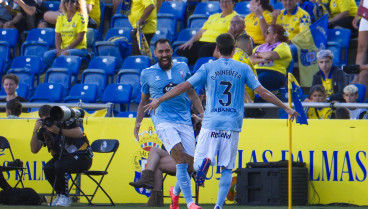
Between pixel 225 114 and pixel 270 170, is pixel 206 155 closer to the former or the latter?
pixel 225 114

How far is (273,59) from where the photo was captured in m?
13.8

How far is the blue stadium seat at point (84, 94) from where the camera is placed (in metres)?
14.9

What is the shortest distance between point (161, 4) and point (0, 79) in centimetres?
363

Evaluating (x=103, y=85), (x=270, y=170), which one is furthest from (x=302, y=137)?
(x=103, y=85)

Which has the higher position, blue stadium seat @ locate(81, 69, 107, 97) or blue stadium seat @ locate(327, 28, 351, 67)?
blue stadium seat @ locate(327, 28, 351, 67)

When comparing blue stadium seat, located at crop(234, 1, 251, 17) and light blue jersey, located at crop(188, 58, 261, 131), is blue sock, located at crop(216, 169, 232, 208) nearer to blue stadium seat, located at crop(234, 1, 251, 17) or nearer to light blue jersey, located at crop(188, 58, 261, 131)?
light blue jersey, located at crop(188, 58, 261, 131)

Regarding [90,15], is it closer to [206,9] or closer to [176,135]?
[206,9]

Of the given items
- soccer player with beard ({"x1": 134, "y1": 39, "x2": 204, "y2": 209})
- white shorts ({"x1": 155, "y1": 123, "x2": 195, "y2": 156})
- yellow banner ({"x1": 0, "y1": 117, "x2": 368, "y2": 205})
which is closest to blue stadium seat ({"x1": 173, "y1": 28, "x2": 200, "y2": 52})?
yellow banner ({"x1": 0, "y1": 117, "x2": 368, "y2": 205})

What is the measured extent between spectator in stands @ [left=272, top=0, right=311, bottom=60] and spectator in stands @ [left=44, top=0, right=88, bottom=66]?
12.4 ft

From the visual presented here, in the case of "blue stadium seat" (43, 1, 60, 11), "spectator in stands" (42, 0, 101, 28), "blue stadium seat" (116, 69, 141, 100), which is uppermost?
"blue stadium seat" (43, 1, 60, 11)

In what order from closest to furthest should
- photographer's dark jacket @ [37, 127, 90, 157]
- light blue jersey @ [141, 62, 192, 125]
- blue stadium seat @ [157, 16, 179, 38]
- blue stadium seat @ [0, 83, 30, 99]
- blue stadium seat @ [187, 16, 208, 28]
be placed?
light blue jersey @ [141, 62, 192, 125] → photographer's dark jacket @ [37, 127, 90, 157] → blue stadium seat @ [0, 83, 30, 99] → blue stadium seat @ [187, 16, 208, 28] → blue stadium seat @ [157, 16, 179, 38]

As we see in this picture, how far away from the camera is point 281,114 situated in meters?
14.0

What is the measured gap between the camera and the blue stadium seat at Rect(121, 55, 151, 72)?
50.6 ft

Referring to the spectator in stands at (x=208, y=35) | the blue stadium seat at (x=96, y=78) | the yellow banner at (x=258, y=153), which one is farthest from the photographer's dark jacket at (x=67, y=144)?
the spectator in stands at (x=208, y=35)
